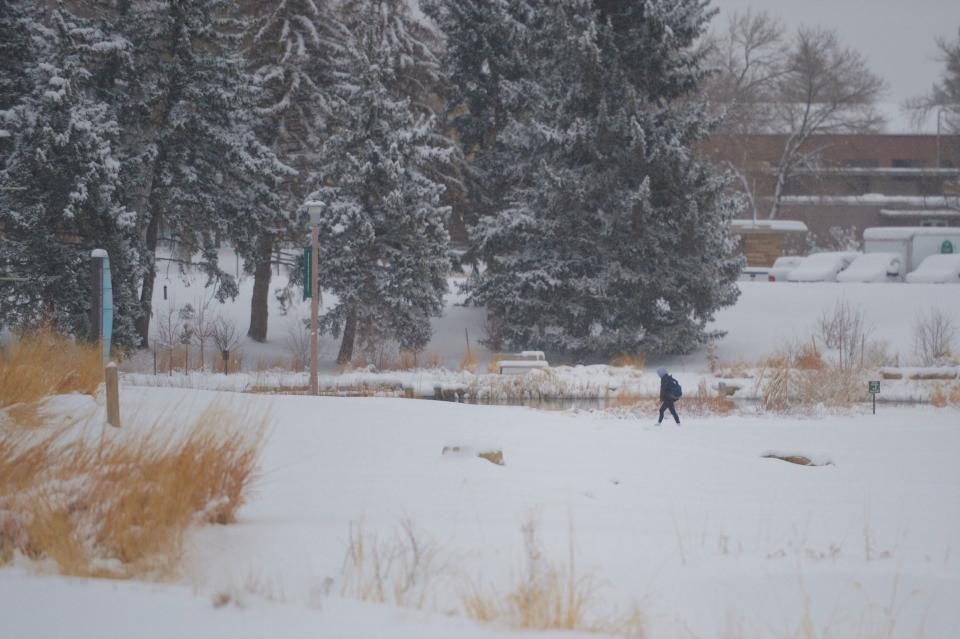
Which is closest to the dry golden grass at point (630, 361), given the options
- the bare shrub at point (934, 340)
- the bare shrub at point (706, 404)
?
the bare shrub at point (706, 404)

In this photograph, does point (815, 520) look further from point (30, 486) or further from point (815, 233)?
point (815, 233)

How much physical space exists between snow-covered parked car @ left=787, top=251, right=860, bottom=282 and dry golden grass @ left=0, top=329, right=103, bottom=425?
98.5ft

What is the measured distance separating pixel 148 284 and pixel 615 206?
14096 mm

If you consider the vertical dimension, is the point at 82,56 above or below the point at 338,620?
above

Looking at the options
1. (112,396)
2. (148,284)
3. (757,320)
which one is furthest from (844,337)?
(112,396)

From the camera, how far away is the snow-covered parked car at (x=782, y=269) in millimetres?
40500

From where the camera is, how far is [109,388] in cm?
938

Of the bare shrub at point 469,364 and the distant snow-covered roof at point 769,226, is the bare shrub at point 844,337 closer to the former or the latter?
the bare shrub at point 469,364

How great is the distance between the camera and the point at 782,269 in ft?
135

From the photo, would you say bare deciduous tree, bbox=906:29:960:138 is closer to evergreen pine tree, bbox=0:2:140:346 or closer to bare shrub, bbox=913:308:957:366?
bare shrub, bbox=913:308:957:366

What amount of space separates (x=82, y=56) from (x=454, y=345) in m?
14.5

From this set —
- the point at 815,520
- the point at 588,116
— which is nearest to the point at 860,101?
the point at 588,116

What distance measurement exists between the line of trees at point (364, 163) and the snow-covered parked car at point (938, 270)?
11763 millimetres

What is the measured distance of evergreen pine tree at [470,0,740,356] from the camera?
28.1 metres
